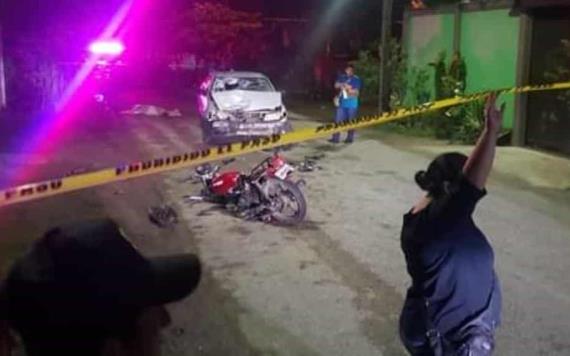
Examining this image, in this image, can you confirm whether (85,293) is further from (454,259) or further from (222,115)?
(222,115)

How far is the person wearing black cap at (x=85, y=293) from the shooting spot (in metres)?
1.65

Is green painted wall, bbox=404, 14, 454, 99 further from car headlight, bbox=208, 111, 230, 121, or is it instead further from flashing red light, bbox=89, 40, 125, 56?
flashing red light, bbox=89, 40, 125, 56

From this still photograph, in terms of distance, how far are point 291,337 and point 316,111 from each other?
833 inches

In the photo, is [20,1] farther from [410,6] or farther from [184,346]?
[184,346]

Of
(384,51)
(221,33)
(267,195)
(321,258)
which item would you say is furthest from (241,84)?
(221,33)

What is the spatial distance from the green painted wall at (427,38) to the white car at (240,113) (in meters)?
4.93

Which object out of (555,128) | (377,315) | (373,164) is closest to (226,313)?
(377,315)

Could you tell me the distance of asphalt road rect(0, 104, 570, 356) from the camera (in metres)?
5.68

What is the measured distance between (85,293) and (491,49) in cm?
1713

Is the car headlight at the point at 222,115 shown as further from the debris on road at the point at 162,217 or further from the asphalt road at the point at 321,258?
the debris on road at the point at 162,217

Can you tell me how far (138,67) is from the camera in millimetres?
37000

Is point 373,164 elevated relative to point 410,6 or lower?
lower

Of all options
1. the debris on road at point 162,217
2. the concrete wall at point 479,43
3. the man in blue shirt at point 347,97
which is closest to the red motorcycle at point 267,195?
the debris on road at point 162,217

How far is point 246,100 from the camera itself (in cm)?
1722
